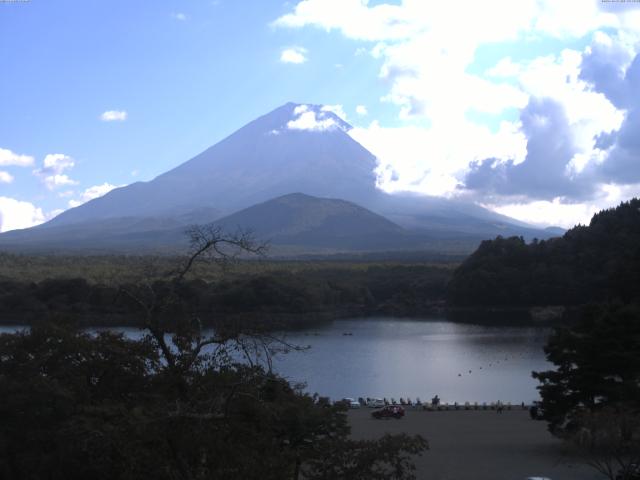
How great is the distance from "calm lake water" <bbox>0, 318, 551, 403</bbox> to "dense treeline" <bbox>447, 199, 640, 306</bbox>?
6668mm

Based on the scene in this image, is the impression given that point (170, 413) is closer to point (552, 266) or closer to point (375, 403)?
point (375, 403)

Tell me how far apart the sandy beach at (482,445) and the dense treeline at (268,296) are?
41.1 feet

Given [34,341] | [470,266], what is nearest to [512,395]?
[34,341]

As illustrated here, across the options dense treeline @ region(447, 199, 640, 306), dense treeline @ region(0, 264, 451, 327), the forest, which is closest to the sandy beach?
the forest

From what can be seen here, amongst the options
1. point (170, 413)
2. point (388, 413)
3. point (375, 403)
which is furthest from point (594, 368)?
point (170, 413)

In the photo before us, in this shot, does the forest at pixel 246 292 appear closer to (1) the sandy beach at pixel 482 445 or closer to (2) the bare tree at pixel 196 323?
(1) the sandy beach at pixel 482 445

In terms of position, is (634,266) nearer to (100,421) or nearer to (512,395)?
(512,395)

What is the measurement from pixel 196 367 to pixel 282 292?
32.6 meters

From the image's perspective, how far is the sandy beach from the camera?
9727 millimetres

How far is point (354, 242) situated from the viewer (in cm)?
10681

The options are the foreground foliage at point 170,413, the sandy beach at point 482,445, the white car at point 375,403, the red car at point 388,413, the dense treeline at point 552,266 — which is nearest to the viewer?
the foreground foliage at point 170,413

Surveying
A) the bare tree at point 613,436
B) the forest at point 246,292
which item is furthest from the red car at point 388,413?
the forest at point 246,292

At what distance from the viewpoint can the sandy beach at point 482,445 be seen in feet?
31.9

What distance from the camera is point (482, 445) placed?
1164cm
